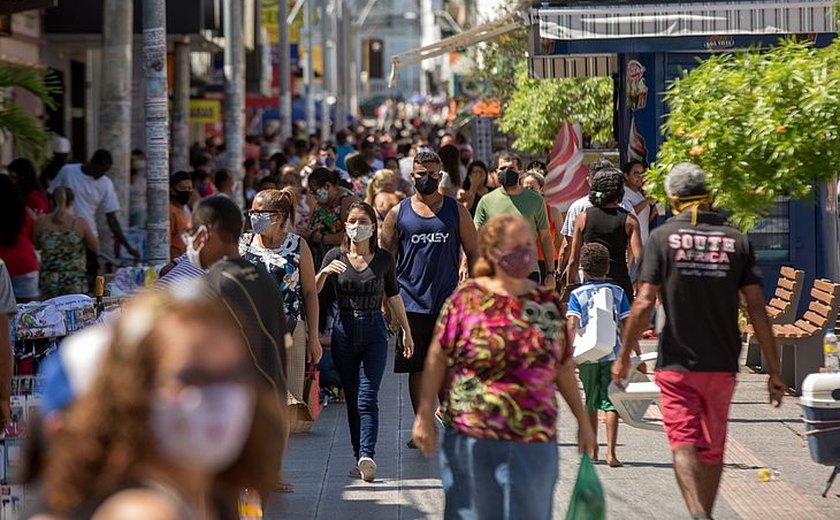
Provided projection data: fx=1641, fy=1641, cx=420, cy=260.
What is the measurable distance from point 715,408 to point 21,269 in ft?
20.6

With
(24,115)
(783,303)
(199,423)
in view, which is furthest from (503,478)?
(783,303)

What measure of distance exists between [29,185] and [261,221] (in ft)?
27.3

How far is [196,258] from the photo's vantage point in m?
6.52

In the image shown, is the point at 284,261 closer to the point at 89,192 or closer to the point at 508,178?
the point at 508,178

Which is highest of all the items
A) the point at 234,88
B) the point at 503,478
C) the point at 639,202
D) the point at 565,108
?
the point at 234,88

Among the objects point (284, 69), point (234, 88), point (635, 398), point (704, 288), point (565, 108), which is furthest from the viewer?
point (284, 69)

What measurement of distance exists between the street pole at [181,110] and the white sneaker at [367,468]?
1845cm

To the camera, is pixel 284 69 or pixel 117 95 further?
pixel 284 69

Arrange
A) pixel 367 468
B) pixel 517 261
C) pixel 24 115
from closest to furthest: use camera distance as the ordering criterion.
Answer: pixel 517 261, pixel 367 468, pixel 24 115

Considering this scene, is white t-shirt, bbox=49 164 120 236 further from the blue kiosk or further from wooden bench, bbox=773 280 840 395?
wooden bench, bbox=773 280 840 395

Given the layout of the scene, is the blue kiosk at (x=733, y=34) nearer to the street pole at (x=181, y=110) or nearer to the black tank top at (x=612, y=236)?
the black tank top at (x=612, y=236)

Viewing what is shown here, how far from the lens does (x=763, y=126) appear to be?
350 inches

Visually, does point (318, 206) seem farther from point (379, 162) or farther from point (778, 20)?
point (379, 162)

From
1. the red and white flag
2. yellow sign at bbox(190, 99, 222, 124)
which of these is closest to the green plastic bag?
the red and white flag
